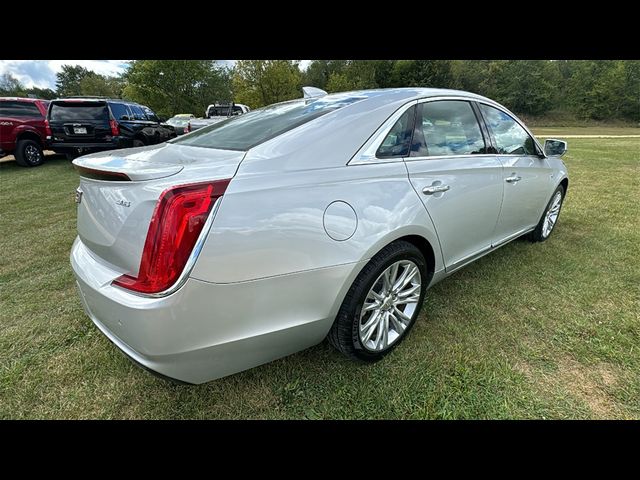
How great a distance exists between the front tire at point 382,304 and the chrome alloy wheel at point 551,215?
249 cm

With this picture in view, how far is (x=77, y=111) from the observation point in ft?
28.4

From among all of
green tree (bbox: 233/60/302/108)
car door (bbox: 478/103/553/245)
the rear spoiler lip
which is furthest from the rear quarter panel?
green tree (bbox: 233/60/302/108)

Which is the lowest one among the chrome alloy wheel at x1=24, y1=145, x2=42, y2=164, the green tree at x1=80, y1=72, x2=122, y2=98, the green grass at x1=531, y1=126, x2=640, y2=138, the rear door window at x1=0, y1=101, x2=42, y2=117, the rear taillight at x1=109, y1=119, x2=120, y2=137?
the green grass at x1=531, y1=126, x2=640, y2=138

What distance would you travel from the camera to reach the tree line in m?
29.6

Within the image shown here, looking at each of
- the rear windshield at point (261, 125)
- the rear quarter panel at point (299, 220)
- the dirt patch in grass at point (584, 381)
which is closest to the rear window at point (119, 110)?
the rear windshield at point (261, 125)

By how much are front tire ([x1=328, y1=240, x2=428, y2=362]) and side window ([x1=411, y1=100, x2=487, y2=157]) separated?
69 centimetres

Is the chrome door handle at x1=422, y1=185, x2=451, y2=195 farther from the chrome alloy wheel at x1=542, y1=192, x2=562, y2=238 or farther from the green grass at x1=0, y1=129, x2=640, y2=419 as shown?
the chrome alloy wheel at x1=542, y1=192, x2=562, y2=238

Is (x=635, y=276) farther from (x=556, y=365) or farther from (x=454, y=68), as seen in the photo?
(x=454, y=68)

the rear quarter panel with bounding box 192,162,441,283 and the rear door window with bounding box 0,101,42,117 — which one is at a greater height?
the rear door window with bounding box 0,101,42,117

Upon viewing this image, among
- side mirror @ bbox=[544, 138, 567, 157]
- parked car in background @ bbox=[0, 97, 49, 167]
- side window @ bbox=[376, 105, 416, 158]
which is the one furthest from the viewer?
parked car in background @ bbox=[0, 97, 49, 167]

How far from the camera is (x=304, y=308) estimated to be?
1.66 meters

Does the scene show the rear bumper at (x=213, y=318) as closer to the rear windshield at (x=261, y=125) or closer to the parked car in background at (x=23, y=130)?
the rear windshield at (x=261, y=125)

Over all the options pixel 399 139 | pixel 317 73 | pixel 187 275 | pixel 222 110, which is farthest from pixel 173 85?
pixel 187 275
